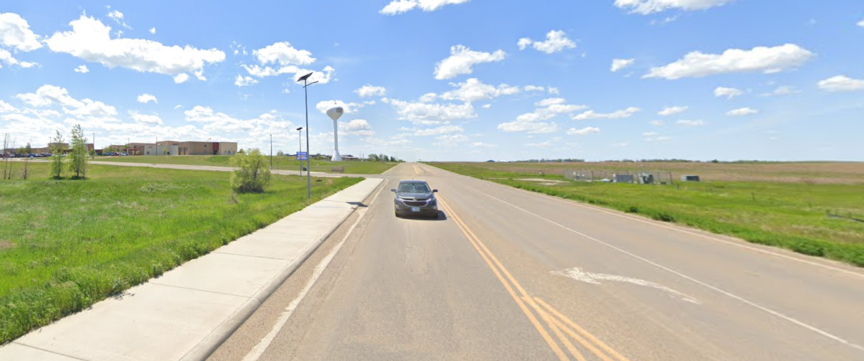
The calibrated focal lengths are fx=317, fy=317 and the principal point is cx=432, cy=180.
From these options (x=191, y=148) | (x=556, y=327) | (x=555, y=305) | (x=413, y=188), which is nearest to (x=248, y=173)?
(x=413, y=188)

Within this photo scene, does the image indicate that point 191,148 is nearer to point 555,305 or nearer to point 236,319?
point 236,319

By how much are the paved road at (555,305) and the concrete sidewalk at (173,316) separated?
351mm

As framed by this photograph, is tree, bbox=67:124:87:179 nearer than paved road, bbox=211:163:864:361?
No

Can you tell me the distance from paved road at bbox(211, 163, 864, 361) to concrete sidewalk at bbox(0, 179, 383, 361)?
35 centimetres

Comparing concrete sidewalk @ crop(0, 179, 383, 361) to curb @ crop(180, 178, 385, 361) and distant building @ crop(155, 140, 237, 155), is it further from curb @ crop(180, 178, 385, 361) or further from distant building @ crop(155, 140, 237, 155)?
distant building @ crop(155, 140, 237, 155)

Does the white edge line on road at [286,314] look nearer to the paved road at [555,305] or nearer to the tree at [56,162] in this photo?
the paved road at [555,305]

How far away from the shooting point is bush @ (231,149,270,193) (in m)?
31.1

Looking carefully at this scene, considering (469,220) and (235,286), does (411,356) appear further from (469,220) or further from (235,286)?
(469,220)

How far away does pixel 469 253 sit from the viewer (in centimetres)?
821

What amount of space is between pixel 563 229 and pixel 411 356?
Answer: 976 cm

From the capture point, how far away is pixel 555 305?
199 inches

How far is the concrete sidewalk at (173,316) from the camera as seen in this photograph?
3.48m

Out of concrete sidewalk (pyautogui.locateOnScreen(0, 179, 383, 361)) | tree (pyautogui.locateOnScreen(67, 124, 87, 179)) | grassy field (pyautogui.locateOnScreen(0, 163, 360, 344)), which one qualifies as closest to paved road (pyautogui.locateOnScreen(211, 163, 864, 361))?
concrete sidewalk (pyautogui.locateOnScreen(0, 179, 383, 361))

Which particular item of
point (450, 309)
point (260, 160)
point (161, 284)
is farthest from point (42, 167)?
point (450, 309)
